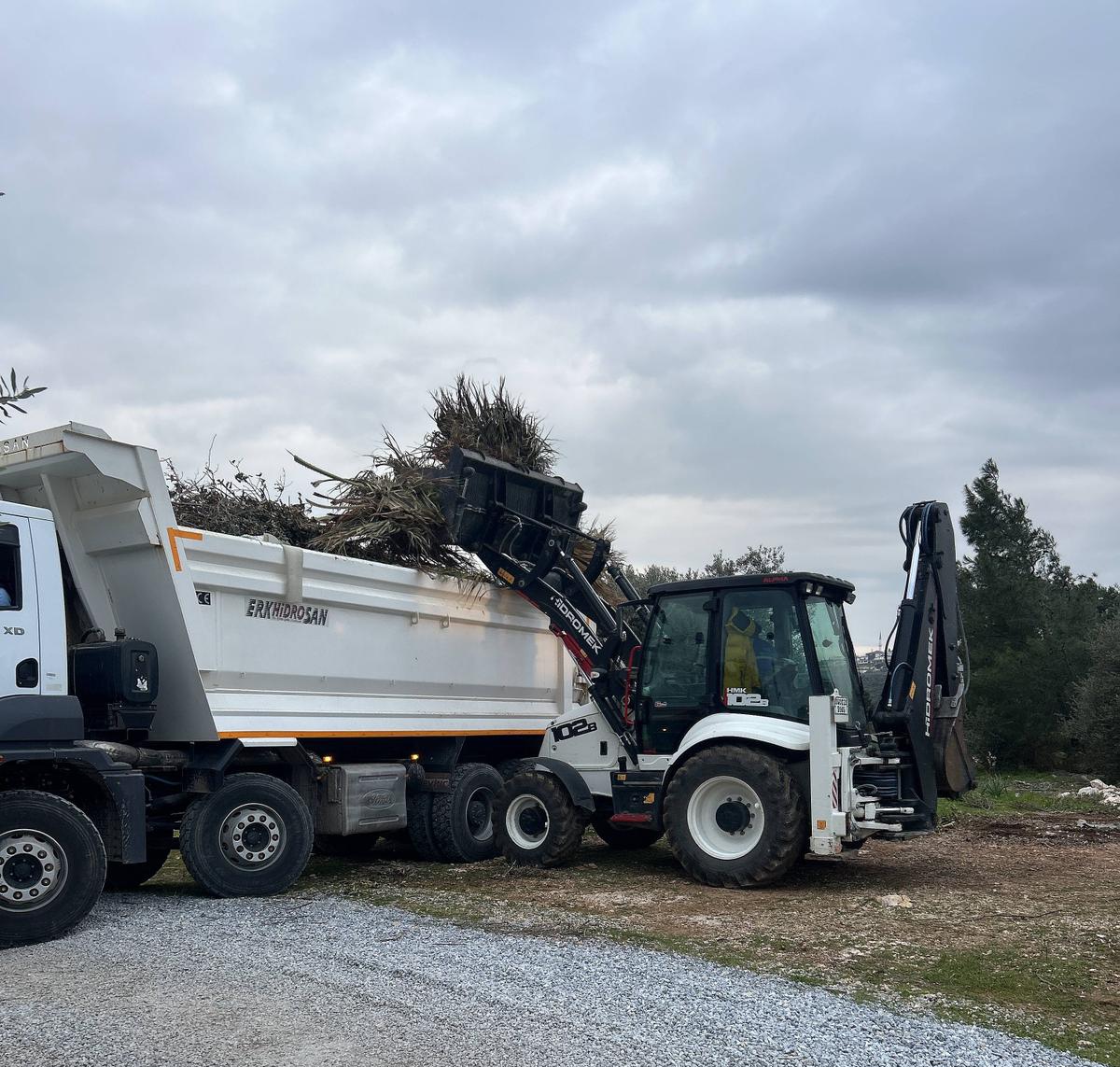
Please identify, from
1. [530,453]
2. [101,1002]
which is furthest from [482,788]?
[101,1002]

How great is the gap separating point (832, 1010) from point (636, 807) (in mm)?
4397

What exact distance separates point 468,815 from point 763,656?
334cm

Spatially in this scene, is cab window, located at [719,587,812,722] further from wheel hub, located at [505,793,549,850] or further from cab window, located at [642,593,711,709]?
wheel hub, located at [505,793,549,850]

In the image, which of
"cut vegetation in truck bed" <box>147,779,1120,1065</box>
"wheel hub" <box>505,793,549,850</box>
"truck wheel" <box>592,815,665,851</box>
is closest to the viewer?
"cut vegetation in truck bed" <box>147,779,1120,1065</box>

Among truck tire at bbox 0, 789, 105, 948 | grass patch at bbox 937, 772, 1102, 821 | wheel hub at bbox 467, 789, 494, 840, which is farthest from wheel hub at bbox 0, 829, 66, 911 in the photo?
grass patch at bbox 937, 772, 1102, 821

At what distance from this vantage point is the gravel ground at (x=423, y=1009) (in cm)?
470

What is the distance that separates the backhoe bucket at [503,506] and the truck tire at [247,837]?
9.70 ft

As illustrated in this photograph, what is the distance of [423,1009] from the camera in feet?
17.4

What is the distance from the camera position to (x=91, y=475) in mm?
8195

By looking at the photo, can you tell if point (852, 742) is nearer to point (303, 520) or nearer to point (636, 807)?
point (636, 807)

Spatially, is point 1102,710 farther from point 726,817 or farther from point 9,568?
point 9,568

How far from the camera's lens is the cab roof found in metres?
9.30

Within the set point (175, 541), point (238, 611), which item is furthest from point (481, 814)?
point (175, 541)

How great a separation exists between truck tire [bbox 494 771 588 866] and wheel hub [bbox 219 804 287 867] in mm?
2316
